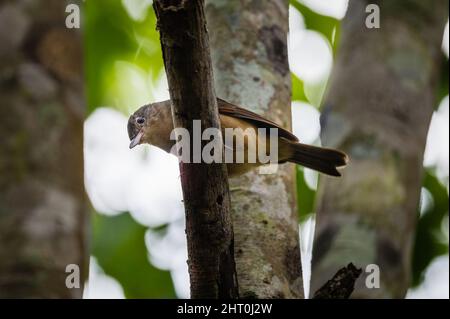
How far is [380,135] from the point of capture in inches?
213

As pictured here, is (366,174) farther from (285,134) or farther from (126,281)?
(126,281)

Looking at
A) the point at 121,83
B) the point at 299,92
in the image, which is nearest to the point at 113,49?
the point at 121,83

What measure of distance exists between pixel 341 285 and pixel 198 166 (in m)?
0.90

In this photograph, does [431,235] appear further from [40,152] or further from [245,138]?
[40,152]

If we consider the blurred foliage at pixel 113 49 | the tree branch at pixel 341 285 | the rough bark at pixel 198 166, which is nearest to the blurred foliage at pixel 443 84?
the blurred foliage at pixel 113 49

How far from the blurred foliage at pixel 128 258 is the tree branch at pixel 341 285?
3.49 metres

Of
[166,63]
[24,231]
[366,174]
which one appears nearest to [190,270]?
[24,231]

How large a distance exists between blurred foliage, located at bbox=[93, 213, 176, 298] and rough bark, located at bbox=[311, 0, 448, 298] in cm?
206

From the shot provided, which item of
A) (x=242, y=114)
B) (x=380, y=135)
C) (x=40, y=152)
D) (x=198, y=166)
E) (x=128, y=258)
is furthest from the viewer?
(x=128, y=258)

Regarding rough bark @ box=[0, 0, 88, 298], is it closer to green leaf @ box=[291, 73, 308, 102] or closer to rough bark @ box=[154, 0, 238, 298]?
rough bark @ box=[154, 0, 238, 298]

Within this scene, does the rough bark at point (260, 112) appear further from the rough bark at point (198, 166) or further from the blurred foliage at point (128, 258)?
the blurred foliage at point (128, 258)

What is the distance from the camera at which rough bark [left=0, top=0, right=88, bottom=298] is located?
123 inches

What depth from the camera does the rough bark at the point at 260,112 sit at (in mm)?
4211

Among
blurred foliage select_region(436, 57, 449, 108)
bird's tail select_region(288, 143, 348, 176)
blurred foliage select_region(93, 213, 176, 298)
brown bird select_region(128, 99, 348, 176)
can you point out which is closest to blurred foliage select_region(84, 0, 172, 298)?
blurred foliage select_region(93, 213, 176, 298)
